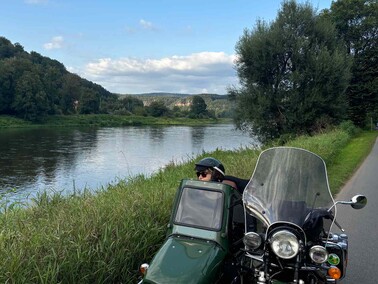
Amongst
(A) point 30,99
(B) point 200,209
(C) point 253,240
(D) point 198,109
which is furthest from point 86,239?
(D) point 198,109

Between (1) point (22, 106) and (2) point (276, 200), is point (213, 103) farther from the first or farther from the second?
(2) point (276, 200)

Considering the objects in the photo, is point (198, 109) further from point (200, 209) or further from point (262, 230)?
point (262, 230)

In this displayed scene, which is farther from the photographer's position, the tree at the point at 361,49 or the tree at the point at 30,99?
the tree at the point at 30,99

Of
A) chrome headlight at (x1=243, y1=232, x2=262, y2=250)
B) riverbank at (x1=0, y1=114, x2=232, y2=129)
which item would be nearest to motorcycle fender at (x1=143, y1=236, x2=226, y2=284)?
chrome headlight at (x1=243, y1=232, x2=262, y2=250)

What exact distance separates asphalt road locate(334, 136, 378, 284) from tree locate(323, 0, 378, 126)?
27.9 metres

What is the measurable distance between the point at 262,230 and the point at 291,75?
23.3m

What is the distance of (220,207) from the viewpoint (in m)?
A: 3.51

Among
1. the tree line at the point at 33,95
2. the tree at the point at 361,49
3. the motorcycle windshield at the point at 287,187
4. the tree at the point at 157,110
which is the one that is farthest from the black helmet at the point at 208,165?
the tree at the point at 157,110

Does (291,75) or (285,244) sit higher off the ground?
(291,75)

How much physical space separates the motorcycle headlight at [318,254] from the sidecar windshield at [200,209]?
88 cm

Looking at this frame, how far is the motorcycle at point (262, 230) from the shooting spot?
9.59 feet

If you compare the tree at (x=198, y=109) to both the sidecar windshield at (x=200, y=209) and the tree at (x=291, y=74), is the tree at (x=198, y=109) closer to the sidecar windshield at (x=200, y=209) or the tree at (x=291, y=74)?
the tree at (x=291, y=74)

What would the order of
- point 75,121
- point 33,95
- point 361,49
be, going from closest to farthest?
point 361,49, point 33,95, point 75,121

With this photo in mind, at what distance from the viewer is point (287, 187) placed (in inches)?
133
